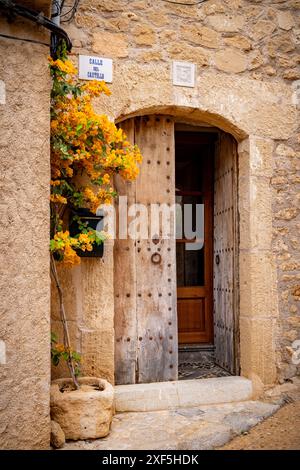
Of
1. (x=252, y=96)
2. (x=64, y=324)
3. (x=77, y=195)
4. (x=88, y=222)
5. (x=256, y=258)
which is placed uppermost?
(x=252, y=96)

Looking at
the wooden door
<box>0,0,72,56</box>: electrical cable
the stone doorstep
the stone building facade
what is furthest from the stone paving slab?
<box>0,0,72,56</box>: electrical cable

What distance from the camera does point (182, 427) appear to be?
2.74 m

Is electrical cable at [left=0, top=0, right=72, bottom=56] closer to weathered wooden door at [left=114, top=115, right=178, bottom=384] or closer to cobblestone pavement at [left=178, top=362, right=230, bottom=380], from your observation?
weathered wooden door at [left=114, top=115, right=178, bottom=384]

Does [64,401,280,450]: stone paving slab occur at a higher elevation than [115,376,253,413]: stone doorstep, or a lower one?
lower

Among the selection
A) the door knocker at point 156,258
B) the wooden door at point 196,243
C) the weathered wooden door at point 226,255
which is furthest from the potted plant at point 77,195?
the wooden door at point 196,243

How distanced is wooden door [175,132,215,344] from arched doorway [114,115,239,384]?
11 mm

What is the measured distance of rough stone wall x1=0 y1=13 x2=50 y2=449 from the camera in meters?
2.21

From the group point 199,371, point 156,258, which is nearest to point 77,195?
point 156,258

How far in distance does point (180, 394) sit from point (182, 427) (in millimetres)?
417

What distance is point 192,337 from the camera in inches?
168

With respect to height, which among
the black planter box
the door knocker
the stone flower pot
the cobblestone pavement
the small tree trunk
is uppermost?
the black planter box

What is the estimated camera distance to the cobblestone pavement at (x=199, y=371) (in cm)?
362

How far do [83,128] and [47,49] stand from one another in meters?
0.49

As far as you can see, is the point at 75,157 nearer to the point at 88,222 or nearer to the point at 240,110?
the point at 88,222
